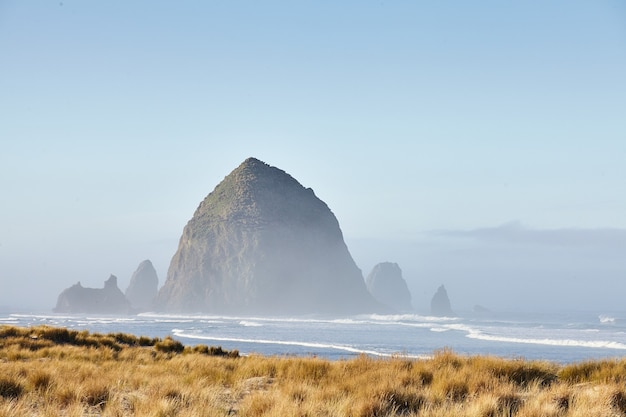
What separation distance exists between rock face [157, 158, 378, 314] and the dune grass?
458ft

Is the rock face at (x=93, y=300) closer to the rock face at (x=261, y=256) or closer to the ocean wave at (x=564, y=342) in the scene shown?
Answer: the rock face at (x=261, y=256)

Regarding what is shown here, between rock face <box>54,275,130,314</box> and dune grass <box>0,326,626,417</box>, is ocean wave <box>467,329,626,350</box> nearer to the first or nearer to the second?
dune grass <box>0,326,626,417</box>

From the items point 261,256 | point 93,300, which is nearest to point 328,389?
point 261,256

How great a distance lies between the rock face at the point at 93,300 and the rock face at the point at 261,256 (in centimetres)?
1578

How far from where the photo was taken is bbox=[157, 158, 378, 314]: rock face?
157375 millimetres

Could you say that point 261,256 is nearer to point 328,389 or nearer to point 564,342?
point 564,342

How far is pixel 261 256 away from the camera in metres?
161

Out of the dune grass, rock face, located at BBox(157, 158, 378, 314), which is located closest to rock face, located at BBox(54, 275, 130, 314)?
rock face, located at BBox(157, 158, 378, 314)

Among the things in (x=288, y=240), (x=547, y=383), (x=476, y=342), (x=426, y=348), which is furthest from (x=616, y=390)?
(x=288, y=240)

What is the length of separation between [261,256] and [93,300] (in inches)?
2178

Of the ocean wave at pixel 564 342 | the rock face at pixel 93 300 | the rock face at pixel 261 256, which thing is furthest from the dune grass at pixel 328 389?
the rock face at pixel 93 300

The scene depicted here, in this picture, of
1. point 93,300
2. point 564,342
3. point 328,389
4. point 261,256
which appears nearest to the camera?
point 328,389

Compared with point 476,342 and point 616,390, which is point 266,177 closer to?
point 476,342

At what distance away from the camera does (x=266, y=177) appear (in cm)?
17838
